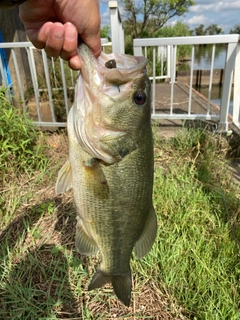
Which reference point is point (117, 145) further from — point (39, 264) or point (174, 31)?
point (174, 31)

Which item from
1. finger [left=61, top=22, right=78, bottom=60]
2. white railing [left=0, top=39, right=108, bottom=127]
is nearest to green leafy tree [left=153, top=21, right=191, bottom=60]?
white railing [left=0, top=39, right=108, bottom=127]

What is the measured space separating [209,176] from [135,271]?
5.37 feet

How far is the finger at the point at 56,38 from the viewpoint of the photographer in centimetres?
117

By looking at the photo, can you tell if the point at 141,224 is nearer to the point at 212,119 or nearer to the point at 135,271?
the point at 135,271

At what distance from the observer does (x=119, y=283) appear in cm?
162

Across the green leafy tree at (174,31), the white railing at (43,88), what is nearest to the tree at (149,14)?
the green leafy tree at (174,31)

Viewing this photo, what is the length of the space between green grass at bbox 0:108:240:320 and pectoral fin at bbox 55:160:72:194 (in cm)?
131

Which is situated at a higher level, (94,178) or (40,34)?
(40,34)

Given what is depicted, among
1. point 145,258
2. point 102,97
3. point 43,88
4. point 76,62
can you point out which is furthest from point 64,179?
point 43,88

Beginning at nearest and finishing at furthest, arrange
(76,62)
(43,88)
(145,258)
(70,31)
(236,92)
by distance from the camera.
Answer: (70,31) < (76,62) < (145,258) < (236,92) < (43,88)

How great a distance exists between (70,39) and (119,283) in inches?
48.6

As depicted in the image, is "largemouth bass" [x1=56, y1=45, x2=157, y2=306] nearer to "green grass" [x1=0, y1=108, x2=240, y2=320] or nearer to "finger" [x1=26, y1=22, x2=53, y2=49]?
"finger" [x1=26, y1=22, x2=53, y2=49]

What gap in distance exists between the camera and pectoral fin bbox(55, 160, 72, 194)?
4.79 feet

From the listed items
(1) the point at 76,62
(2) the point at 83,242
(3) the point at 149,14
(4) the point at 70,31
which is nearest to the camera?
(4) the point at 70,31
